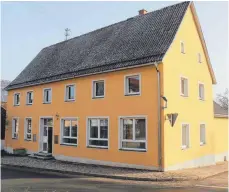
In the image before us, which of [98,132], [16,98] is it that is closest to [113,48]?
[98,132]

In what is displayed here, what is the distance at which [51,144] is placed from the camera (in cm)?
2156

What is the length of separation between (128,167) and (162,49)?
679 cm

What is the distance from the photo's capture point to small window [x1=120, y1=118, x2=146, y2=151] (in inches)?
615

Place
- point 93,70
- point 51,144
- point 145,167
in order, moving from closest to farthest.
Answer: point 145,167, point 93,70, point 51,144

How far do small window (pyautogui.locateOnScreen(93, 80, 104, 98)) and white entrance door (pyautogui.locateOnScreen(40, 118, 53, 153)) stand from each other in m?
5.22

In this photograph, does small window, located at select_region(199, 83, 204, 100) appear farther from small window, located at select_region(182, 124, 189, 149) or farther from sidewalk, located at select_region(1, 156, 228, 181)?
sidewalk, located at select_region(1, 156, 228, 181)

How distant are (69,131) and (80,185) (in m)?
8.43

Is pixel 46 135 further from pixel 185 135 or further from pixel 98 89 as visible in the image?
pixel 185 135

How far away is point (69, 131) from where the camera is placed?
781 inches

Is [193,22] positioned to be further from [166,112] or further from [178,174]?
[178,174]

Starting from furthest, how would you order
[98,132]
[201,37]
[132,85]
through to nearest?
[201,37] < [98,132] < [132,85]

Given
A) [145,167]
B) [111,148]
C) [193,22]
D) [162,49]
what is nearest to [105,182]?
A: [145,167]

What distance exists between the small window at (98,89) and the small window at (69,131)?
8.22 ft

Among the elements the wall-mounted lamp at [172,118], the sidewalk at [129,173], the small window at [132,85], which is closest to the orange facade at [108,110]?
the small window at [132,85]
